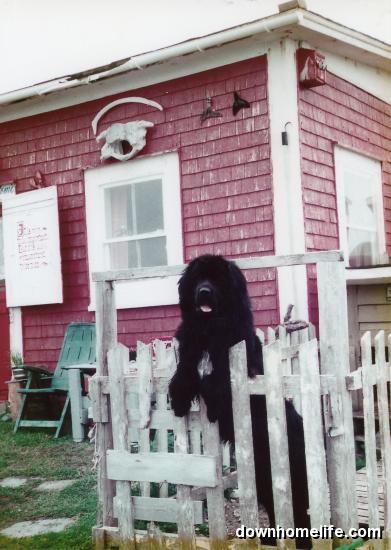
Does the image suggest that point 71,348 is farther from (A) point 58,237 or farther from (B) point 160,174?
(B) point 160,174

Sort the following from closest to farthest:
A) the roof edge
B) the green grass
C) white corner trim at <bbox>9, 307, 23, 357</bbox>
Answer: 1. the green grass
2. the roof edge
3. white corner trim at <bbox>9, 307, 23, 357</bbox>

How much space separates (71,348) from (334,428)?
16.1 ft

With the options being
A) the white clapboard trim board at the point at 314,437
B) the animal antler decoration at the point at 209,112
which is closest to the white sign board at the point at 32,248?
the animal antler decoration at the point at 209,112

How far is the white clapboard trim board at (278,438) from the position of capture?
96.0 inches

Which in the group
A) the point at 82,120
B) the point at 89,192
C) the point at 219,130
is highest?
the point at 82,120

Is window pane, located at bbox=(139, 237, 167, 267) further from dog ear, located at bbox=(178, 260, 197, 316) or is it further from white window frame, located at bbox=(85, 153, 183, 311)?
dog ear, located at bbox=(178, 260, 197, 316)

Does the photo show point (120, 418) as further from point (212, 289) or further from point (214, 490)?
point (212, 289)

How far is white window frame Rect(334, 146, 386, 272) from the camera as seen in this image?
260 inches

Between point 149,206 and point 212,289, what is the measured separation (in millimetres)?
4455

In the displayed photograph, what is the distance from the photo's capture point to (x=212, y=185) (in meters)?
6.41

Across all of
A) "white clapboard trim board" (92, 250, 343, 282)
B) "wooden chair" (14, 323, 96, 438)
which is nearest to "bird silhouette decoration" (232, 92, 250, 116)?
"wooden chair" (14, 323, 96, 438)

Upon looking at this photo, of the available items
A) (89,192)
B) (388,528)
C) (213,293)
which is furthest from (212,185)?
(388,528)

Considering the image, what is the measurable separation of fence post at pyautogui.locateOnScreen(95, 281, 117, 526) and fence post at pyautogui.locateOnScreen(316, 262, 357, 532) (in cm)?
106

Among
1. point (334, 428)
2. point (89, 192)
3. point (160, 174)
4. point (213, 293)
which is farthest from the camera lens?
point (89, 192)
